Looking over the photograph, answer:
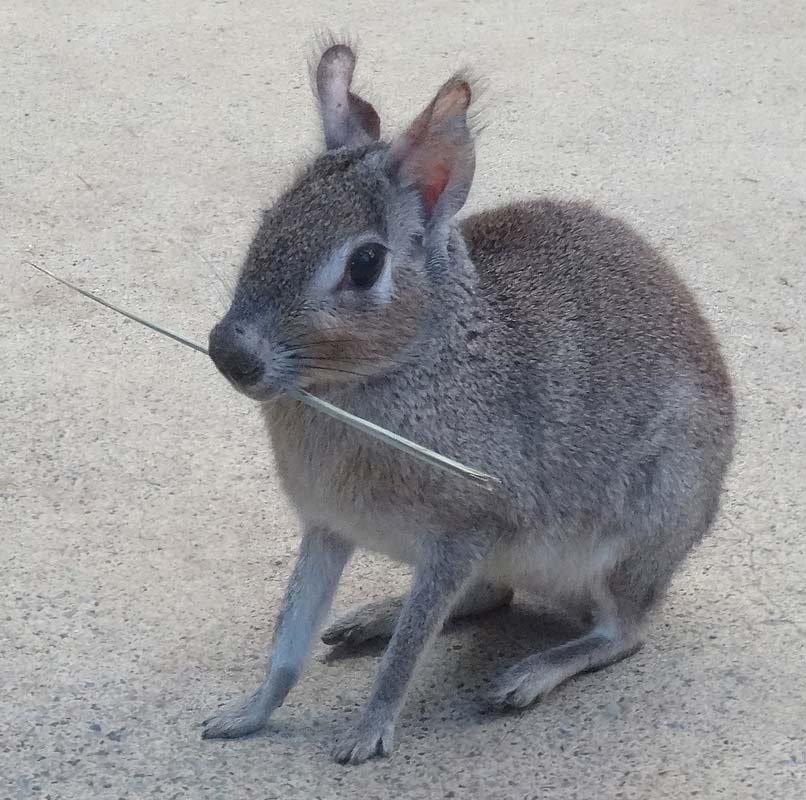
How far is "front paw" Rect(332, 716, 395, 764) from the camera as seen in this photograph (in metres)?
2.89

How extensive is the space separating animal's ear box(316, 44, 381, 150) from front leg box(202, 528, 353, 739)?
0.86m

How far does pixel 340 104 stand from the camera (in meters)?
3.04

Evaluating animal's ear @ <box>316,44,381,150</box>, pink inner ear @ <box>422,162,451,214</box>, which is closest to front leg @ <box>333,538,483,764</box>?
pink inner ear @ <box>422,162,451,214</box>

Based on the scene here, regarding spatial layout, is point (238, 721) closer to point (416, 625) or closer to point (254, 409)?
point (416, 625)

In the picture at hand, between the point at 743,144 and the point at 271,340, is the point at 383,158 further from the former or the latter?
the point at 743,144

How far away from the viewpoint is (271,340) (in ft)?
8.54

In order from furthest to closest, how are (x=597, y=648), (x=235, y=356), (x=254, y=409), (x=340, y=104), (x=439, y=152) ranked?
(x=254, y=409), (x=597, y=648), (x=340, y=104), (x=439, y=152), (x=235, y=356)

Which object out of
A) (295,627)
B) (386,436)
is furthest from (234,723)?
(386,436)

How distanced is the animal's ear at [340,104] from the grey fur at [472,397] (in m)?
0.17

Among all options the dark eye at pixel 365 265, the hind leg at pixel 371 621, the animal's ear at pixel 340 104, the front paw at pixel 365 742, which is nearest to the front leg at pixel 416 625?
the front paw at pixel 365 742

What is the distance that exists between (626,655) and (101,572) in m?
1.29

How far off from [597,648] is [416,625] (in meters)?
0.54

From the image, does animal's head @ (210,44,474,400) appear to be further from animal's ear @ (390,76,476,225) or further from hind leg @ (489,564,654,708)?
hind leg @ (489,564,654,708)

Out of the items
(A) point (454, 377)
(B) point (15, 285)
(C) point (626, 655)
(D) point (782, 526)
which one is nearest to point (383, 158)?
(A) point (454, 377)
